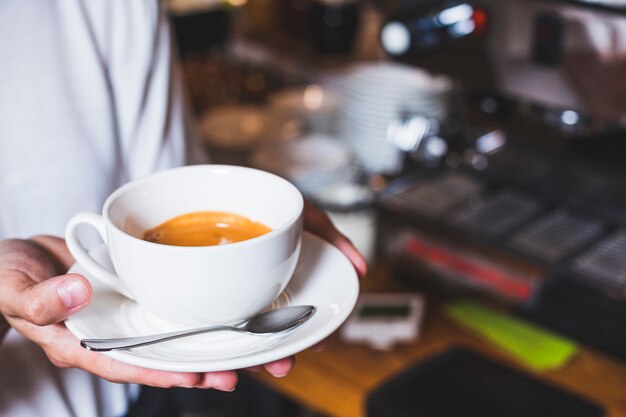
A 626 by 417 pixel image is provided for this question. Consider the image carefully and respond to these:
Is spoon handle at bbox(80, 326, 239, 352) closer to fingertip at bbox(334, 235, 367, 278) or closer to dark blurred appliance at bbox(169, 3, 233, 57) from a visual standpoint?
fingertip at bbox(334, 235, 367, 278)

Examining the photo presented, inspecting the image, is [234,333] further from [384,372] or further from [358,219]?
[358,219]

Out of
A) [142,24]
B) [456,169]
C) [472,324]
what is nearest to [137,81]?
[142,24]

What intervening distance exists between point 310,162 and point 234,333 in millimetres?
1149

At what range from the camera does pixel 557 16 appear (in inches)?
49.2

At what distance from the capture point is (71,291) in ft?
2.15

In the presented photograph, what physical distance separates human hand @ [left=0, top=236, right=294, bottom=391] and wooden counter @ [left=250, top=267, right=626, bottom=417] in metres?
0.73

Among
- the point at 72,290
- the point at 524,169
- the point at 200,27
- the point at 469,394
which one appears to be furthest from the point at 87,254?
the point at 200,27

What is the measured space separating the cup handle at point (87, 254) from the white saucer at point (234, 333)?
0.03m

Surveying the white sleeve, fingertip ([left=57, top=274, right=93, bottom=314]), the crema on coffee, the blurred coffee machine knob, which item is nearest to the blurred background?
the blurred coffee machine knob

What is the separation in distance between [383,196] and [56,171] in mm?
817

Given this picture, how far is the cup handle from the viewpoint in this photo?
725 millimetres

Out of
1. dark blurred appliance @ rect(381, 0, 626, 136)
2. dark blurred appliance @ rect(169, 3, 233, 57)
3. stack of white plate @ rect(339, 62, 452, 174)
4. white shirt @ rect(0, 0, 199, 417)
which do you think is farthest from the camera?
dark blurred appliance @ rect(169, 3, 233, 57)

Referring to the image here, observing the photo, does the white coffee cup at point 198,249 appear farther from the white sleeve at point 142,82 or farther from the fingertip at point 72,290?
the white sleeve at point 142,82

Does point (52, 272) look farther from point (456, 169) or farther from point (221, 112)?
point (221, 112)
